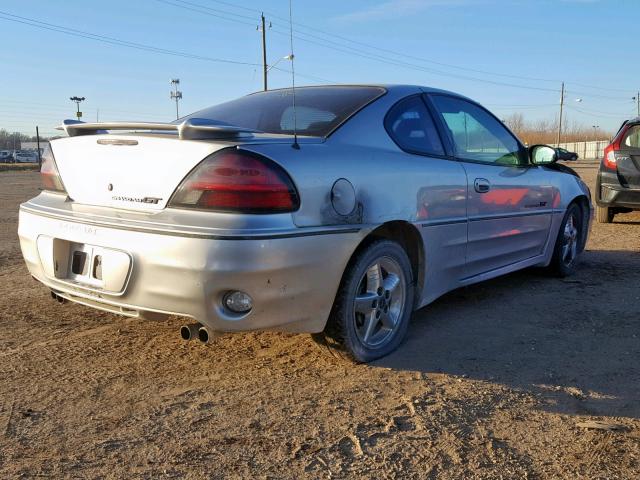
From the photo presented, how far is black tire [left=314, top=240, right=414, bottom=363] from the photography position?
3115 mm

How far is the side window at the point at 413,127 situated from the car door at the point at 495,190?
173 millimetres

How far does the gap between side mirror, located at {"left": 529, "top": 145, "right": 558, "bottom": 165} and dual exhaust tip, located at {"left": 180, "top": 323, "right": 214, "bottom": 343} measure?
128 inches

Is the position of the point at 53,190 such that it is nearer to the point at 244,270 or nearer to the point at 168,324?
the point at 168,324

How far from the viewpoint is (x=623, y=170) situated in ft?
28.3

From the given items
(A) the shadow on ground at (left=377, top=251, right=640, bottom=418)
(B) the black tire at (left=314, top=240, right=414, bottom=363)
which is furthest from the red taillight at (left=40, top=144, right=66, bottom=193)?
(A) the shadow on ground at (left=377, top=251, right=640, bottom=418)

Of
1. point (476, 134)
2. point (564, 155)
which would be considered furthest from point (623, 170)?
point (476, 134)

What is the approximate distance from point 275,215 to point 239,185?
0.20m

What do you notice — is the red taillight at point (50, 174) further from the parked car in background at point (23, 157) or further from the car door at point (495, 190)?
the parked car in background at point (23, 157)

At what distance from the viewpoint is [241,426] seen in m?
2.58

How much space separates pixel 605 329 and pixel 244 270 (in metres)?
2.56

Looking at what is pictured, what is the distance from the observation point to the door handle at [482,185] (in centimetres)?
408

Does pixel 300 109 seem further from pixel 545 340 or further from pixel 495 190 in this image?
pixel 545 340

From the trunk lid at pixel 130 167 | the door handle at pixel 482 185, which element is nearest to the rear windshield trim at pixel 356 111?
the trunk lid at pixel 130 167

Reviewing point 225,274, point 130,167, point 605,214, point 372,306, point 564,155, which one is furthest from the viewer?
point 605,214
